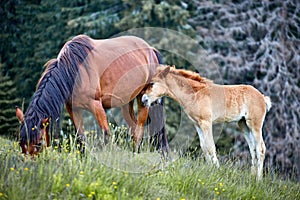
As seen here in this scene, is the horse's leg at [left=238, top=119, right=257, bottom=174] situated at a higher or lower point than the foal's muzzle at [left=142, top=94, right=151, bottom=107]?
lower

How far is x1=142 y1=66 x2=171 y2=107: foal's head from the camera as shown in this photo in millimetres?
7645

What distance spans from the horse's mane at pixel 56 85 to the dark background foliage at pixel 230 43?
8.34 m

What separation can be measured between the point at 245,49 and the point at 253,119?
9.44 m

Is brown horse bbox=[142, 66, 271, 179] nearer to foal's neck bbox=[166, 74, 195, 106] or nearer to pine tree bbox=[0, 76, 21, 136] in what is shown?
foal's neck bbox=[166, 74, 195, 106]

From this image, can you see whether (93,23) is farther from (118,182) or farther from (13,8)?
(118,182)

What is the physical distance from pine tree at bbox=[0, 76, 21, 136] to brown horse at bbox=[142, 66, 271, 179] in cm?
904

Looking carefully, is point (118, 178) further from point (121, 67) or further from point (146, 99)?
point (121, 67)

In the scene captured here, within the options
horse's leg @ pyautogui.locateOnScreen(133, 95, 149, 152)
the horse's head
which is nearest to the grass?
the horse's head

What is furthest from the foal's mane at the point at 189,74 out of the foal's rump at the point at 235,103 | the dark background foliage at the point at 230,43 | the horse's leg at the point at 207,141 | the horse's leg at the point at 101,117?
the dark background foliage at the point at 230,43

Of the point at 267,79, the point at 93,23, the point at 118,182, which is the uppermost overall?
the point at 118,182

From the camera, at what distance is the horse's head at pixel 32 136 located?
20.1 feet

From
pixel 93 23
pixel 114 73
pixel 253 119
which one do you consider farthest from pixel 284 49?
pixel 114 73

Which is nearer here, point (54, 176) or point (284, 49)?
point (54, 176)

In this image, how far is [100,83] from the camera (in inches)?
301
